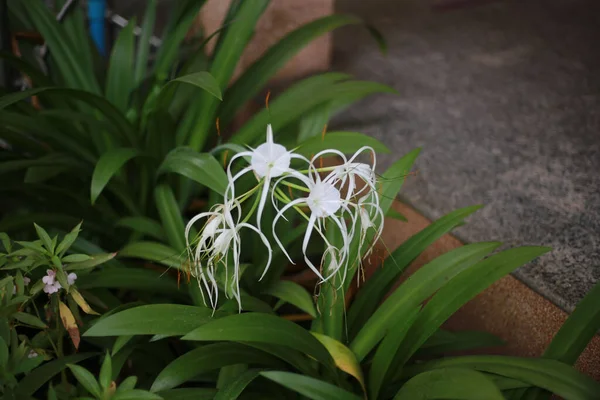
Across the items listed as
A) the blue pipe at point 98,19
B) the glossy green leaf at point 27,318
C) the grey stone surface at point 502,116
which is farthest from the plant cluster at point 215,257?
the blue pipe at point 98,19

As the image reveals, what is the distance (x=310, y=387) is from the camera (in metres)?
0.86

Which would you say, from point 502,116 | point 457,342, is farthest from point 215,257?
point 502,116

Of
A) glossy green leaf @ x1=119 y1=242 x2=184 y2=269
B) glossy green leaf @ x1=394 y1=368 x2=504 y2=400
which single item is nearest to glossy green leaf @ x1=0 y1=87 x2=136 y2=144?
glossy green leaf @ x1=119 y1=242 x2=184 y2=269

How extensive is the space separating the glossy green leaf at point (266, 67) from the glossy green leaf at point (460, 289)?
25.6 inches

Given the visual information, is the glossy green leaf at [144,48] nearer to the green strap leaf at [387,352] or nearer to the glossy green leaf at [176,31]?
the glossy green leaf at [176,31]

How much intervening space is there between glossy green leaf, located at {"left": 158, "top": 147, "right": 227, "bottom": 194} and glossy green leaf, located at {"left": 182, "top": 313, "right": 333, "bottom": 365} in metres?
0.25

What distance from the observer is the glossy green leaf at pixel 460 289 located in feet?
3.22

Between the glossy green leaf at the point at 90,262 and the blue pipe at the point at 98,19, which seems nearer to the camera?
the glossy green leaf at the point at 90,262

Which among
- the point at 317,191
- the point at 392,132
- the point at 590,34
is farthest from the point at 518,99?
the point at 317,191

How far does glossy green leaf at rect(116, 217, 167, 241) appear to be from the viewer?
49.9 inches

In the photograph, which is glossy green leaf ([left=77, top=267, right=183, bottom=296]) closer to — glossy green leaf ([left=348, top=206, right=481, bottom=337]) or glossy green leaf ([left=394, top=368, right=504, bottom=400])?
glossy green leaf ([left=348, top=206, right=481, bottom=337])

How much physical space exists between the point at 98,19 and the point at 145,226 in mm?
1165

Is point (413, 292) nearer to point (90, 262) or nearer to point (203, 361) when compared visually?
point (203, 361)

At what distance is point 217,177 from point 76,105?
57cm
